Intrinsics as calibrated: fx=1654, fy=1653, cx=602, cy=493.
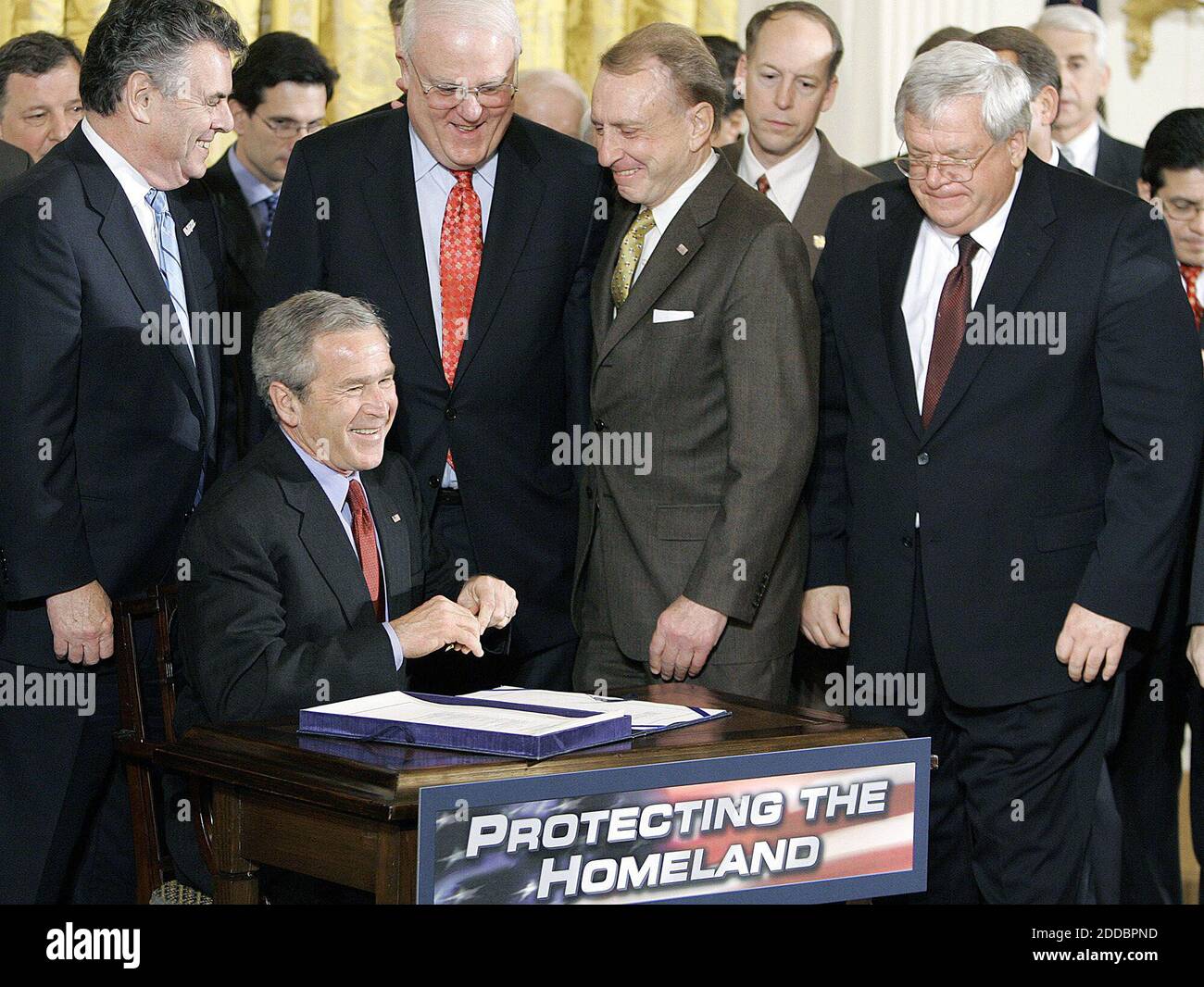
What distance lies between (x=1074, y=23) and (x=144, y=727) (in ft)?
11.8

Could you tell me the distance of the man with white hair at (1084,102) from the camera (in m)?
4.95

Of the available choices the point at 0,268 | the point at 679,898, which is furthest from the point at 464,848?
the point at 0,268

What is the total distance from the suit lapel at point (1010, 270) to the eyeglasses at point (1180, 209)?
2.61ft

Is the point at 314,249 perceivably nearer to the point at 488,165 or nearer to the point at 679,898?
the point at 488,165

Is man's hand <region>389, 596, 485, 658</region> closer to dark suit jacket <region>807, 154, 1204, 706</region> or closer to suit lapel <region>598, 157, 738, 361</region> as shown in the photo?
suit lapel <region>598, 157, 738, 361</region>

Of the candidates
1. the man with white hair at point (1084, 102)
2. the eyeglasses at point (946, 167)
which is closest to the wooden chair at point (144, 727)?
the eyeglasses at point (946, 167)

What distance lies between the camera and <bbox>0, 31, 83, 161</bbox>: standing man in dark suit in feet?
13.9

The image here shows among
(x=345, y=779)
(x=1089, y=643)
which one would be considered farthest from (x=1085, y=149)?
(x=345, y=779)

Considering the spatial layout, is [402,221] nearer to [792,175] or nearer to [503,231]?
[503,231]

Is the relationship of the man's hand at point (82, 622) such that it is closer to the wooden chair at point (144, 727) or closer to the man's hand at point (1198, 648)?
the wooden chair at point (144, 727)

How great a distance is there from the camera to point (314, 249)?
11.5 ft

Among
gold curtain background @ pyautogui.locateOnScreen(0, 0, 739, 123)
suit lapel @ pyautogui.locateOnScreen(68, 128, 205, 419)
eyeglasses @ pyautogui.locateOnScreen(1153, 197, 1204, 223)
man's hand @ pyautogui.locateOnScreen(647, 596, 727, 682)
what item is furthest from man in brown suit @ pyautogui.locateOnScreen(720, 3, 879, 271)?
suit lapel @ pyautogui.locateOnScreen(68, 128, 205, 419)

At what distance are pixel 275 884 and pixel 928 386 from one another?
61.1 inches

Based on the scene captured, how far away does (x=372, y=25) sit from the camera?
5148mm
